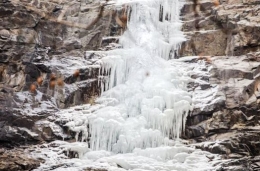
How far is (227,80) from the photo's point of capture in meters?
11.1

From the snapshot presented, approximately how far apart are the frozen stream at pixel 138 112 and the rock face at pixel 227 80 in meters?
0.43

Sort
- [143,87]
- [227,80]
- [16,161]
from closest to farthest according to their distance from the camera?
[16,161]
[227,80]
[143,87]

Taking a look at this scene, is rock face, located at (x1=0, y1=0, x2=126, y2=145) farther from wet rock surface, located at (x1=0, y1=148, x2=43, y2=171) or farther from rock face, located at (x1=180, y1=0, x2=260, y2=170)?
rock face, located at (x1=180, y1=0, x2=260, y2=170)

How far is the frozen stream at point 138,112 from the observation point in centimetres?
921

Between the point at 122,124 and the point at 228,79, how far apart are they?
3537mm

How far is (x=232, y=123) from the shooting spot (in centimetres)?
1023

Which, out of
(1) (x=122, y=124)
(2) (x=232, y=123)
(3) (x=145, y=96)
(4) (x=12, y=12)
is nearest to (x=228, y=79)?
(2) (x=232, y=123)

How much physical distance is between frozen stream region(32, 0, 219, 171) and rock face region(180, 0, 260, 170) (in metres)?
0.43

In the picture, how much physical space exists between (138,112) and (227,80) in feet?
9.44

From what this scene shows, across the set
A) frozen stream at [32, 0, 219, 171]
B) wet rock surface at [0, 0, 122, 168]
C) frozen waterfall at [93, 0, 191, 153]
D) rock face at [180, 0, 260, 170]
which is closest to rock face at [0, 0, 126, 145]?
wet rock surface at [0, 0, 122, 168]

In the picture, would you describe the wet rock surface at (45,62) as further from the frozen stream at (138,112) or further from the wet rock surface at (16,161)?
the frozen stream at (138,112)

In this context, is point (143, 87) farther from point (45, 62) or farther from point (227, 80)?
point (45, 62)

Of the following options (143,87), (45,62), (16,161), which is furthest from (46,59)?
(16,161)

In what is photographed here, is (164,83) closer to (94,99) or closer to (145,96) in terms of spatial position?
(145,96)
